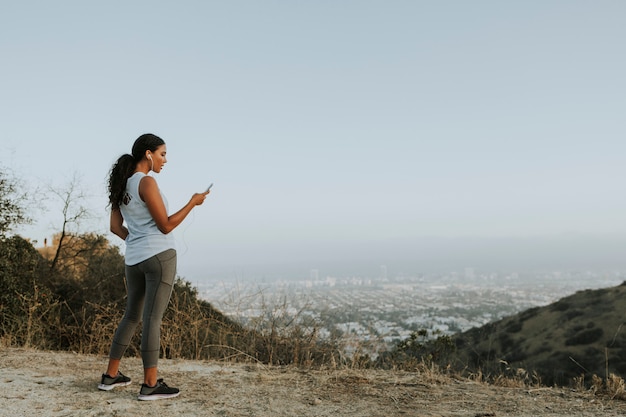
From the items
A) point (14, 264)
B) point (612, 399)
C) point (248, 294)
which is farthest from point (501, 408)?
point (14, 264)

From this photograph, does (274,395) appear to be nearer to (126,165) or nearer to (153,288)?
(153,288)

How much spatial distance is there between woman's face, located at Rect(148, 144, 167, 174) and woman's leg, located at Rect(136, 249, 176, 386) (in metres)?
0.64

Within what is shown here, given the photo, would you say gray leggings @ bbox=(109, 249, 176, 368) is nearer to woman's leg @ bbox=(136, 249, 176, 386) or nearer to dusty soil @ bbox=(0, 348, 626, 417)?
woman's leg @ bbox=(136, 249, 176, 386)

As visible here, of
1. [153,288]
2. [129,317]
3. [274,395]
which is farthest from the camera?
[274,395]

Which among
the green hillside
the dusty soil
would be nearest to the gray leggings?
the dusty soil

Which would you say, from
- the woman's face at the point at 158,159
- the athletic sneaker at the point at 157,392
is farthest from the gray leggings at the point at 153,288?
the woman's face at the point at 158,159

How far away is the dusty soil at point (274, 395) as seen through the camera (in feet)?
12.0

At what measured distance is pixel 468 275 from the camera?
124375 millimetres

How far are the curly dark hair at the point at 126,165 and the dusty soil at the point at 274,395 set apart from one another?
58.9 inches

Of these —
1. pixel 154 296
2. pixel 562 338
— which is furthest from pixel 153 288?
pixel 562 338

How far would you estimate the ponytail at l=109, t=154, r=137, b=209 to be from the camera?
A: 147 inches

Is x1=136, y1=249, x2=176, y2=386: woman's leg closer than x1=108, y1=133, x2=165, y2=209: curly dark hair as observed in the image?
Yes

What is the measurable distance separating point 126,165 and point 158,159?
232mm

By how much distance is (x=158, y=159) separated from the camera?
383cm
